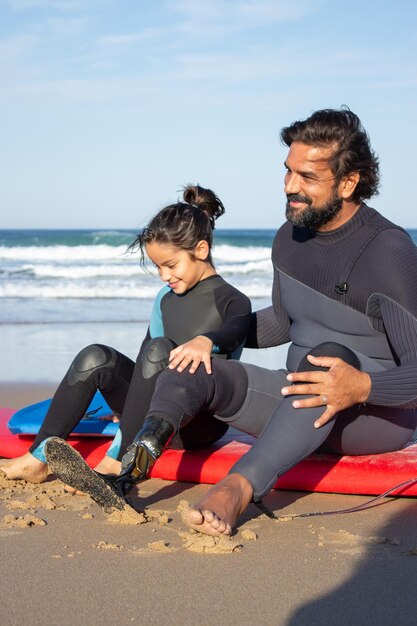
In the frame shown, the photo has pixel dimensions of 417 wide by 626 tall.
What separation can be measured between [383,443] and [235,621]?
4.60 feet

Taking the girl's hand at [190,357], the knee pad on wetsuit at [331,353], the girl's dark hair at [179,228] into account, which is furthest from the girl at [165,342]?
the knee pad on wetsuit at [331,353]

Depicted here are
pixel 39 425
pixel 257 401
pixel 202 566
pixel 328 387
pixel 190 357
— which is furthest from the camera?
pixel 39 425

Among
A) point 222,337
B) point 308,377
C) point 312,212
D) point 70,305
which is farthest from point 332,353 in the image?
point 70,305

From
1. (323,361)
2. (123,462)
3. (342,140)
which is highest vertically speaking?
(342,140)

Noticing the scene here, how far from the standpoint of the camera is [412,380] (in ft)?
10.3

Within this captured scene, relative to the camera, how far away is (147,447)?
9.55 feet

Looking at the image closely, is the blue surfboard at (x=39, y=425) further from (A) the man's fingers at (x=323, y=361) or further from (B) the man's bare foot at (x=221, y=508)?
(A) the man's fingers at (x=323, y=361)

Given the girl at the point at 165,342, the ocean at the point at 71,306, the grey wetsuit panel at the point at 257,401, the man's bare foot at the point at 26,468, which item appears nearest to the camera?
the grey wetsuit panel at the point at 257,401

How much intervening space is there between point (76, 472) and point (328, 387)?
0.87 meters

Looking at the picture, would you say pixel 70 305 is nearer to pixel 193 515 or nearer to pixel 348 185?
pixel 348 185

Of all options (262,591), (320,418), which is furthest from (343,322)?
(262,591)

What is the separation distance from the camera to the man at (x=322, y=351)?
2.99 m

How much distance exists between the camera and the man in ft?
9.82

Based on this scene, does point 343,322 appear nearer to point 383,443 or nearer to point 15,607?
point 383,443
